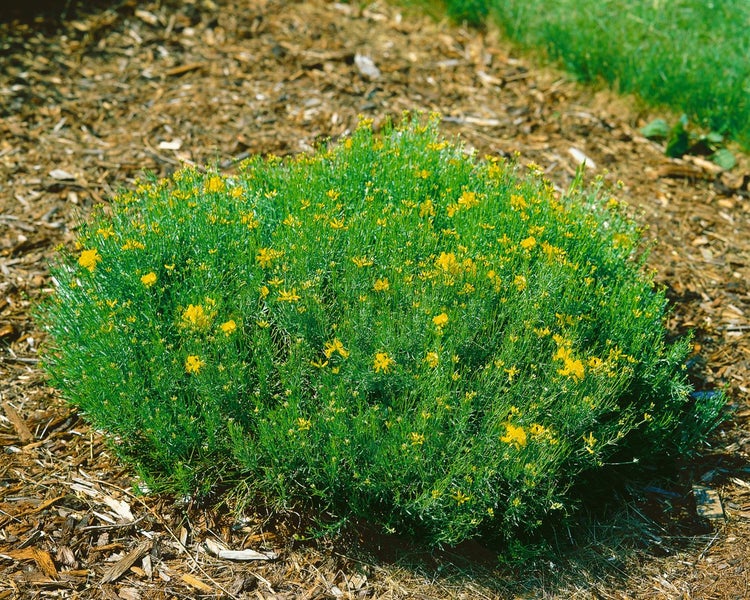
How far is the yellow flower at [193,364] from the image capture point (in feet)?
10.8

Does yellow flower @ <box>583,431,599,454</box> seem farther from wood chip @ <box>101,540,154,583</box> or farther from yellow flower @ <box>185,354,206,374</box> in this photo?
wood chip @ <box>101,540,154,583</box>

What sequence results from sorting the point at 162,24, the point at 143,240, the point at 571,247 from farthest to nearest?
the point at 162,24, the point at 571,247, the point at 143,240

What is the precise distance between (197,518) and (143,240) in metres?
1.35

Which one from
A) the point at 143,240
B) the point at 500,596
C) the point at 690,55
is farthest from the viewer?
the point at 690,55

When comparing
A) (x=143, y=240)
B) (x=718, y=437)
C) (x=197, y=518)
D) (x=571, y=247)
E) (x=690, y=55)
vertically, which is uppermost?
(x=690, y=55)

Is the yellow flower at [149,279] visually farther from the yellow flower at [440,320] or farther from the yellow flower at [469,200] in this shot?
the yellow flower at [469,200]

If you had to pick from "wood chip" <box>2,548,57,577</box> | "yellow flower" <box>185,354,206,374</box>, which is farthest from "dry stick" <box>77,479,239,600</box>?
"yellow flower" <box>185,354,206,374</box>

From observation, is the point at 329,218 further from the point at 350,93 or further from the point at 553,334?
the point at 350,93

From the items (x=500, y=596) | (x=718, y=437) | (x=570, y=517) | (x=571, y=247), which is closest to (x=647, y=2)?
(x=571, y=247)

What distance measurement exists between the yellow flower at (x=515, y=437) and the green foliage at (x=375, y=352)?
0.06 m

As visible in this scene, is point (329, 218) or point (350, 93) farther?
point (350, 93)

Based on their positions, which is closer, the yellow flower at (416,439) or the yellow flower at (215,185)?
the yellow flower at (416,439)

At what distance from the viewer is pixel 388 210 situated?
4.02 meters

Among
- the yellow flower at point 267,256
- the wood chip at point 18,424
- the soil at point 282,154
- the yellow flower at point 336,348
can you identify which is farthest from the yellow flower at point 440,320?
the wood chip at point 18,424
